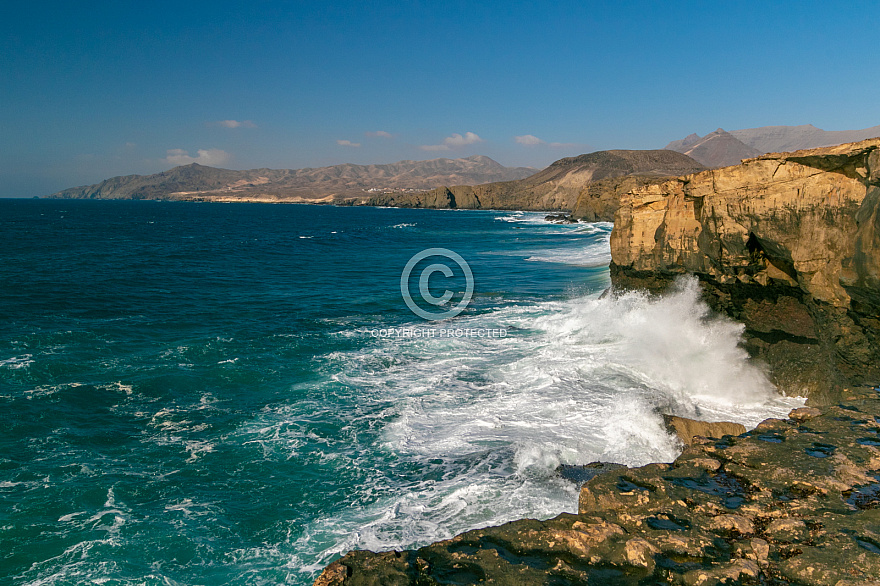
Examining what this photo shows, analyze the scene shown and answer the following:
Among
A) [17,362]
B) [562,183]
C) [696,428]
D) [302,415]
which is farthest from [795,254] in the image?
[562,183]

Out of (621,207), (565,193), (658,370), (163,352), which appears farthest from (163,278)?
(565,193)

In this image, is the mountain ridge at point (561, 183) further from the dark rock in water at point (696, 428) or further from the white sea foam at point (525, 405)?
the dark rock in water at point (696, 428)

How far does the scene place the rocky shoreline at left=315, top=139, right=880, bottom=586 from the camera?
490 centimetres

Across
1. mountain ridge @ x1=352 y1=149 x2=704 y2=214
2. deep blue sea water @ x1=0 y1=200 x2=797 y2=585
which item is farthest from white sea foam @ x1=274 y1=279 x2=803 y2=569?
mountain ridge @ x1=352 y1=149 x2=704 y2=214

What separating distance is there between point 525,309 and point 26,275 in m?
30.9

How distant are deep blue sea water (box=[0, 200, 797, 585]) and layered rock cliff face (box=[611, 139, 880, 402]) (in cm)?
100

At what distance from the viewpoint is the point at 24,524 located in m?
8.56

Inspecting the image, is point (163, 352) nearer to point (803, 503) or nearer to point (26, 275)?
point (803, 503)

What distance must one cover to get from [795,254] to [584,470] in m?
7.32

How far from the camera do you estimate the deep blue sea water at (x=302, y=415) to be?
8352mm

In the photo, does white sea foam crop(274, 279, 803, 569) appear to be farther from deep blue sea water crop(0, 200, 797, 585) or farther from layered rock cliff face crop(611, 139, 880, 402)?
layered rock cliff face crop(611, 139, 880, 402)

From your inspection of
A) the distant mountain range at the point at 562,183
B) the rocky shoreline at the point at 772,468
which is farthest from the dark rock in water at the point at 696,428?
the distant mountain range at the point at 562,183

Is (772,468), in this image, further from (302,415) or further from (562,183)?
(562,183)

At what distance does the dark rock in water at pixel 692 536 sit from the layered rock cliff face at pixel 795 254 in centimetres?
461
